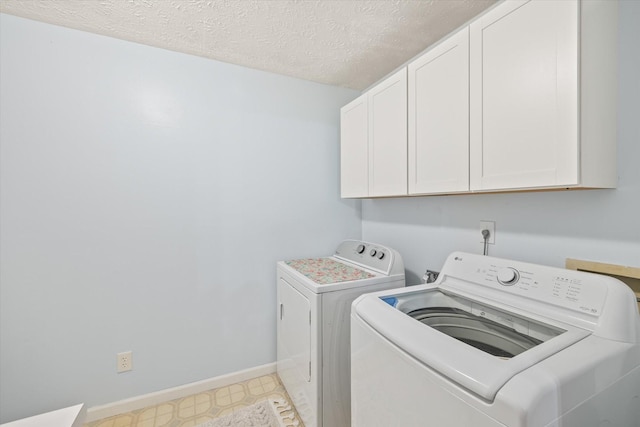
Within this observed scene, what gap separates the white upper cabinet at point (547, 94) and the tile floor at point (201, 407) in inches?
73.7

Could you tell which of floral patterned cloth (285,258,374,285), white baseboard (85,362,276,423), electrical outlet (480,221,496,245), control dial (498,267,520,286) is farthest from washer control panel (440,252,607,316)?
white baseboard (85,362,276,423)

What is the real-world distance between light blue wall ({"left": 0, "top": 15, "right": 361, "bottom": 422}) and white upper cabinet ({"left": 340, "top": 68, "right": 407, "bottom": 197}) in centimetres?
37

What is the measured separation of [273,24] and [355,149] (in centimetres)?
93

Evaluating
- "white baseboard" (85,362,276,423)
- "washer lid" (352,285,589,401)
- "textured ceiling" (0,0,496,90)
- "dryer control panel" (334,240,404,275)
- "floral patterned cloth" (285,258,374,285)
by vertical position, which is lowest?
"white baseboard" (85,362,276,423)

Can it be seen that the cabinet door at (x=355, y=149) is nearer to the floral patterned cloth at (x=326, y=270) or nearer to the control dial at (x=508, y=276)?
the floral patterned cloth at (x=326, y=270)

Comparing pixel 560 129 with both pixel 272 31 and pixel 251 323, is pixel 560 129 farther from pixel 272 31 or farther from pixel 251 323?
pixel 251 323

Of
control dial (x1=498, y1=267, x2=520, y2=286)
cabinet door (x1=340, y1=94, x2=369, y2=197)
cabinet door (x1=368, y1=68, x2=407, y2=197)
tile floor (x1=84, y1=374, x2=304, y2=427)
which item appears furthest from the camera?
cabinet door (x1=340, y1=94, x2=369, y2=197)

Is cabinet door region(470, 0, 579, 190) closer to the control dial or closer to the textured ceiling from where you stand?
the control dial

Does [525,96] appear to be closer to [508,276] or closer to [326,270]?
[508,276]

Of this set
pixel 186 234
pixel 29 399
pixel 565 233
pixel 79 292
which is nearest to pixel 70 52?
pixel 186 234

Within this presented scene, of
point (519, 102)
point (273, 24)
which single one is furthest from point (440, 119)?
point (273, 24)

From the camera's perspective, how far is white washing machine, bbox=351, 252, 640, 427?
0.62m

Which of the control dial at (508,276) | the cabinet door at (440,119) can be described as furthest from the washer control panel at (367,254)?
the control dial at (508,276)

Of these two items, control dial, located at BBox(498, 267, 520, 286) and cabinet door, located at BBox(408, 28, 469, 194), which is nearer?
control dial, located at BBox(498, 267, 520, 286)
